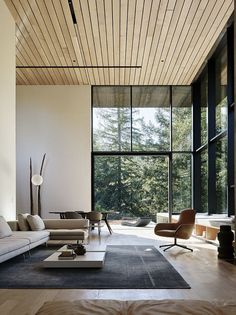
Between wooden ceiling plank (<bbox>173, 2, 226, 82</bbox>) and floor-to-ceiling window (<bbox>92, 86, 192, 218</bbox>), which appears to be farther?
floor-to-ceiling window (<bbox>92, 86, 192, 218</bbox>)

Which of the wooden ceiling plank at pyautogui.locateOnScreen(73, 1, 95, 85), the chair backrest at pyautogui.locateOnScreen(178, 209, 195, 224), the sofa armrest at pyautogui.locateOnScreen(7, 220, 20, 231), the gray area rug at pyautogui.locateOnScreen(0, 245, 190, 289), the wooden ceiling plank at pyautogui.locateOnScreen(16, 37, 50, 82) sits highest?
the wooden ceiling plank at pyautogui.locateOnScreen(73, 1, 95, 85)

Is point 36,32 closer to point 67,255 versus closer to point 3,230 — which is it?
point 3,230

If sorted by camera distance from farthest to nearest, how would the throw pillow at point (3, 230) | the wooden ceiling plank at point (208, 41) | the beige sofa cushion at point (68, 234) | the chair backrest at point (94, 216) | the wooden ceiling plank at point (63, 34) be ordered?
the chair backrest at point (94, 216), the beige sofa cushion at point (68, 234), the wooden ceiling plank at point (208, 41), the wooden ceiling plank at point (63, 34), the throw pillow at point (3, 230)

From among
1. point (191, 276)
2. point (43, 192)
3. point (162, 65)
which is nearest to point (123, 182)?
point (43, 192)

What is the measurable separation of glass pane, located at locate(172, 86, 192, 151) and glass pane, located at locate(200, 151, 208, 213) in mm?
1074

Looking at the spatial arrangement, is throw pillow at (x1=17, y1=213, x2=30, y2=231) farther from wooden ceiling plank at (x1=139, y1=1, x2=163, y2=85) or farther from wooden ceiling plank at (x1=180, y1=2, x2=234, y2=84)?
wooden ceiling plank at (x1=180, y1=2, x2=234, y2=84)

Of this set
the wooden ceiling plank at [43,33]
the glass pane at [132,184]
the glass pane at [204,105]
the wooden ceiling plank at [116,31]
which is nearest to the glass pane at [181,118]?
the glass pane at [132,184]

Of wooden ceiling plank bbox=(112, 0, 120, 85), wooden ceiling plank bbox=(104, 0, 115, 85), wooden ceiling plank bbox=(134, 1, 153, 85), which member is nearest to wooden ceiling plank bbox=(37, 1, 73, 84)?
wooden ceiling plank bbox=(104, 0, 115, 85)

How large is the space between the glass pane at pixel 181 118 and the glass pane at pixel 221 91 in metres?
2.83

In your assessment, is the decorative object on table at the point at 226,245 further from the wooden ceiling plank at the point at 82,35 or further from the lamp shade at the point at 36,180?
the lamp shade at the point at 36,180

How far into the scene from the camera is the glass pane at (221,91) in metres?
8.90

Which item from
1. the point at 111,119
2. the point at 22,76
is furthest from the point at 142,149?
the point at 22,76

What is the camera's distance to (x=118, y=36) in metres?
8.57

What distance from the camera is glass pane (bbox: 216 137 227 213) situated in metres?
8.84
